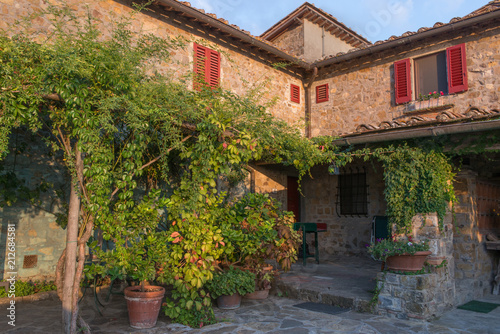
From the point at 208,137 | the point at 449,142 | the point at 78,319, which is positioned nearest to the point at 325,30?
the point at 449,142

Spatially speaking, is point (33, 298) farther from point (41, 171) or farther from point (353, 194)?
point (353, 194)

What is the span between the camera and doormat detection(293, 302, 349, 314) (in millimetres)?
5379

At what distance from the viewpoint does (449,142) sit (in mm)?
5387

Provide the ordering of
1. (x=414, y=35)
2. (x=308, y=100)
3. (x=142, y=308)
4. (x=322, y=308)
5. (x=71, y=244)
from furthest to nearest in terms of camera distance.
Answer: (x=308, y=100) < (x=414, y=35) < (x=322, y=308) < (x=142, y=308) < (x=71, y=244)

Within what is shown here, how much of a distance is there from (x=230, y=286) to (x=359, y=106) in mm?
6553

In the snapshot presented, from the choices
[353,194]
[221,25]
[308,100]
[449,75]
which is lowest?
[353,194]

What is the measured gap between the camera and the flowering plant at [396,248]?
5.09m

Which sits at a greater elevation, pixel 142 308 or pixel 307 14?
pixel 307 14

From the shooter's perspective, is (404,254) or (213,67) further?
(213,67)

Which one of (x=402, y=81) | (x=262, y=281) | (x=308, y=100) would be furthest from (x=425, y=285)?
(x=308, y=100)

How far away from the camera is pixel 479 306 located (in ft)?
19.3

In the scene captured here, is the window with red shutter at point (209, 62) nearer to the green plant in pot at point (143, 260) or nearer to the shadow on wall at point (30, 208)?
the shadow on wall at point (30, 208)

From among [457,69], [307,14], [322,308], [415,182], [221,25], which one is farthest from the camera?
[307,14]

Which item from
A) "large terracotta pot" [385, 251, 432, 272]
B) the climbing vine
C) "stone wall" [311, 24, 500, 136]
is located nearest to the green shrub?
"large terracotta pot" [385, 251, 432, 272]
